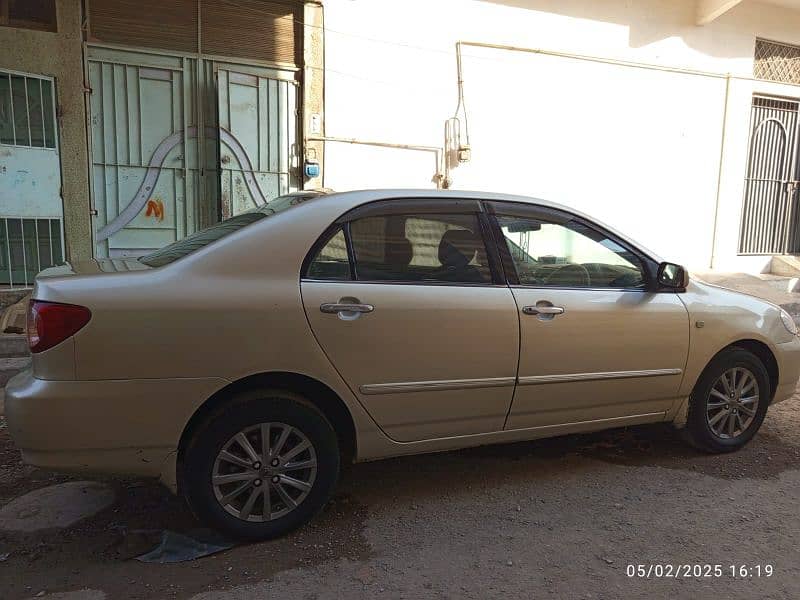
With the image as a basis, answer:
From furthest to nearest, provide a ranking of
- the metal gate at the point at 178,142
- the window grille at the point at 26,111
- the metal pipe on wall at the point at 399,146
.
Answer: the metal pipe on wall at the point at 399,146
the metal gate at the point at 178,142
the window grille at the point at 26,111

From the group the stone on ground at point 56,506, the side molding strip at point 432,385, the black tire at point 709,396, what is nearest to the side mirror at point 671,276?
the black tire at point 709,396

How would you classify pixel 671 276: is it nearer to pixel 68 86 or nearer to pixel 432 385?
pixel 432 385

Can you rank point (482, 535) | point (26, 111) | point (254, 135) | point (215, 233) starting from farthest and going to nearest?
1. point (254, 135)
2. point (26, 111)
3. point (215, 233)
4. point (482, 535)

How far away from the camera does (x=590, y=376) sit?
11.3 feet

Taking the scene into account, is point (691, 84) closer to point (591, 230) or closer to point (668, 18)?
point (668, 18)

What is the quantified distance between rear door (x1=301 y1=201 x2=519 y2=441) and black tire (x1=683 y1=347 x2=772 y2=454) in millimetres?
1371

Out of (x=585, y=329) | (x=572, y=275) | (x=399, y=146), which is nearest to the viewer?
(x=585, y=329)

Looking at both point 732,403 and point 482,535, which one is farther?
point 732,403

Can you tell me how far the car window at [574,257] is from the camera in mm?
3488

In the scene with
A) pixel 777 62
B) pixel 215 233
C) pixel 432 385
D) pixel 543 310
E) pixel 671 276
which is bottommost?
pixel 432 385

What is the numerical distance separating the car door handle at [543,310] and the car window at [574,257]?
0.54 ft

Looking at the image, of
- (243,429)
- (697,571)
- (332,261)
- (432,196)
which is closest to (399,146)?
(432,196)

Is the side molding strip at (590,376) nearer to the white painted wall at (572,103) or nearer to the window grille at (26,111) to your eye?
the white painted wall at (572,103)

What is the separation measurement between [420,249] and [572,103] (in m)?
6.49
